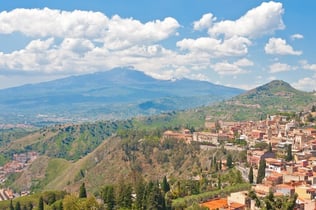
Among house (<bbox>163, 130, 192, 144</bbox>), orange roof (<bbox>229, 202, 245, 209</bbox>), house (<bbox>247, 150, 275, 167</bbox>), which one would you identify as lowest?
orange roof (<bbox>229, 202, 245, 209</bbox>)

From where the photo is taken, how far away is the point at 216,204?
5344 centimetres

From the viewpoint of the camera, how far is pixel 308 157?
243 ft

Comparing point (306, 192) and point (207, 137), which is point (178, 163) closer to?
point (207, 137)

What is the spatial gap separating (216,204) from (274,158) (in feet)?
86.0

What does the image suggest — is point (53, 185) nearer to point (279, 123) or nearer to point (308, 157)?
point (279, 123)

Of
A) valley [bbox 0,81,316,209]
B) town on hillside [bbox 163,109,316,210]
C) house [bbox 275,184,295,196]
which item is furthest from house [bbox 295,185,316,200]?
valley [bbox 0,81,316,209]

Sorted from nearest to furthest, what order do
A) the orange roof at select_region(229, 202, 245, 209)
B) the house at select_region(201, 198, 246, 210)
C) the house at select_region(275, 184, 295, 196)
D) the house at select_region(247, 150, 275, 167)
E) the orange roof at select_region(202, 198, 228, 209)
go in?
the orange roof at select_region(229, 202, 245, 209), the house at select_region(201, 198, 246, 210), the house at select_region(275, 184, 295, 196), the orange roof at select_region(202, 198, 228, 209), the house at select_region(247, 150, 275, 167)

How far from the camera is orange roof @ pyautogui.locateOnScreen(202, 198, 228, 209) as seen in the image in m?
51.8

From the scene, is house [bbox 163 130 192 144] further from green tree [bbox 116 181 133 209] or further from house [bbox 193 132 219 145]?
green tree [bbox 116 181 133 209]

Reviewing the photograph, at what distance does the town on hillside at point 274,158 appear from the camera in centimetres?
5059

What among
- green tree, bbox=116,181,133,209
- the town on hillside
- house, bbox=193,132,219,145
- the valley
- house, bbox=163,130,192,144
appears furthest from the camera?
house, bbox=163,130,192,144

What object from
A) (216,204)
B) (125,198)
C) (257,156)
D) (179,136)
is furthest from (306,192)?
(179,136)

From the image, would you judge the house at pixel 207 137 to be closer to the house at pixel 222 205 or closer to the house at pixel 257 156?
the house at pixel 257 156

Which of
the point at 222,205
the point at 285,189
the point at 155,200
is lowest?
the point at 222,205
